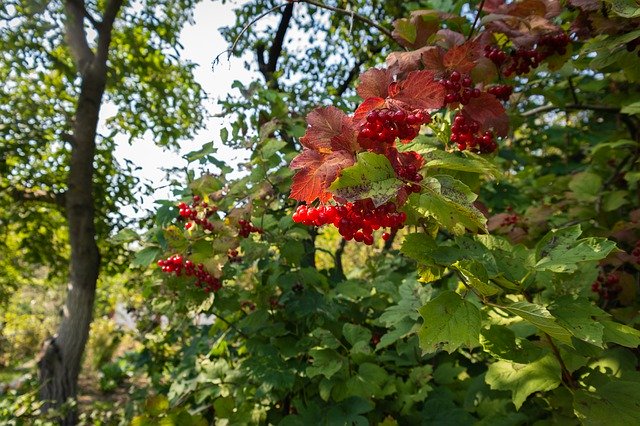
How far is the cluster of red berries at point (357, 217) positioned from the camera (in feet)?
3.78

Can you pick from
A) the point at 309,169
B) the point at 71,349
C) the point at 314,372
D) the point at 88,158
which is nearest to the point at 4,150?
the point at 88,158

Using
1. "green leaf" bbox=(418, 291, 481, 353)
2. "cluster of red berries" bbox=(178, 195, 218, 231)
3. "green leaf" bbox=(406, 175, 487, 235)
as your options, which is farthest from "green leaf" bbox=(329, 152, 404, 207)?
"cluster of red berries" bbox=(178, 195, 218, 231)

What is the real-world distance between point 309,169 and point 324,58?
4.77 meters

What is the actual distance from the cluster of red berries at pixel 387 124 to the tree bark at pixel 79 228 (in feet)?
16.4

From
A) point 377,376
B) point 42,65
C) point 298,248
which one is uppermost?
point 42,65

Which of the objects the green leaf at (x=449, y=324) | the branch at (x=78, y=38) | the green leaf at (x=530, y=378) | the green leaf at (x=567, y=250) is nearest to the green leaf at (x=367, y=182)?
the green leaf at (x=449, y=324)

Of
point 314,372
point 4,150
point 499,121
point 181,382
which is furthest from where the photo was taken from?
point 4,150

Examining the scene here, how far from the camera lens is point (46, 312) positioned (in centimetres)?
1338

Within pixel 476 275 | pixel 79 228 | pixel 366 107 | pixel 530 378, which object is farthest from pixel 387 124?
pixel 79 228

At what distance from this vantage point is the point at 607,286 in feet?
7.00

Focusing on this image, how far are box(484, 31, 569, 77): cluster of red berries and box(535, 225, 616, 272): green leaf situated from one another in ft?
2.41

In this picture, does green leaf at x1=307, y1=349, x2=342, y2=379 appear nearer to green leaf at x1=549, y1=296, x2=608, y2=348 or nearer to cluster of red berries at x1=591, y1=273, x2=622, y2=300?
green leaf at x1=549, y1=296, x2=608, y2=348

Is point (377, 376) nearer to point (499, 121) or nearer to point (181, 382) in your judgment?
point (499, 121)

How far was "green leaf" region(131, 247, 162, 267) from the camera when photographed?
87.7 inches
